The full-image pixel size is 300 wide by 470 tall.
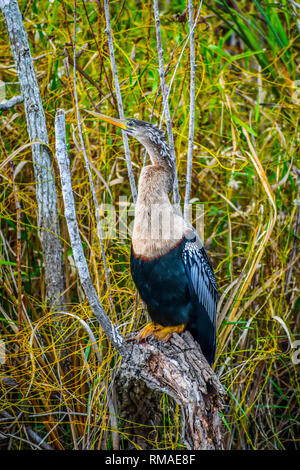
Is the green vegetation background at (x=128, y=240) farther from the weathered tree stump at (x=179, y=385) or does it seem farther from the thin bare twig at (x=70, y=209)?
the thin bare twig at (x=70, y=209)

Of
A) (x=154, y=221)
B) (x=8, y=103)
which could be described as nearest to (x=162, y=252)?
(x=154, y=221)

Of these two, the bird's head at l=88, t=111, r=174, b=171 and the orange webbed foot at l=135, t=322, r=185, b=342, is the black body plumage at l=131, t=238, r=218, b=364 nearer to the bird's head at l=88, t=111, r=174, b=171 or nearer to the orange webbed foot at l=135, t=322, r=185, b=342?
the orange webbed foot at l=135, t=322, r=185, b=342

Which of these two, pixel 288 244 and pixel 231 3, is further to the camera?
pixel 231 3

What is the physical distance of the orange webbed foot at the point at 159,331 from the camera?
5.24ft

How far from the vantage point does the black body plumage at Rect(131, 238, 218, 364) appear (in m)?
1.54

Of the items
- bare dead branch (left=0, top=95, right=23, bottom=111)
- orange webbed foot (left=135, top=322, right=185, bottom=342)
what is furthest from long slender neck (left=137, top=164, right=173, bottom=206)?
bare dead branch (left=0, top=95, right=23, bottom=111)

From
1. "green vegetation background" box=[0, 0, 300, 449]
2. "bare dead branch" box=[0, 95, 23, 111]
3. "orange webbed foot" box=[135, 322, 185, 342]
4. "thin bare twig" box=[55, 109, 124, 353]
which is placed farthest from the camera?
"green vegetation background" box=[0, 0, 300, 449]

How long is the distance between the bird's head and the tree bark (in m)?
0.31

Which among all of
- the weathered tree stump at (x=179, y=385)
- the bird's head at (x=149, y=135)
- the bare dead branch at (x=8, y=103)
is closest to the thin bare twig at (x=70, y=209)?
the weathered tree stump at (x=179, y=385)

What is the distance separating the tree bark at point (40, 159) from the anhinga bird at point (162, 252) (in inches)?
12.8

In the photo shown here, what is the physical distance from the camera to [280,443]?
202 centimetres
